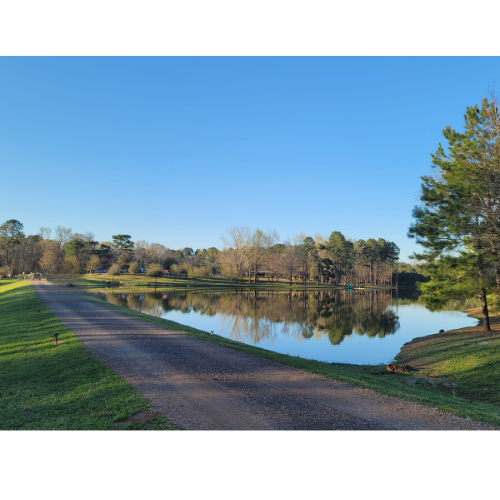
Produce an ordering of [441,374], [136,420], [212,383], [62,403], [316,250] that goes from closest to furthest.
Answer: [136,420] → [62,403] → [212,383] → [441,374] → [316,250]

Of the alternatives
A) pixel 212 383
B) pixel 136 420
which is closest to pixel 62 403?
pixel 136 420

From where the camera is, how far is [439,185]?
17.3 meters

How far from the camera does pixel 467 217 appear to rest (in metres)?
16.0

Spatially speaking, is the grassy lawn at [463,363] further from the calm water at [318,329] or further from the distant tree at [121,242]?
the distant tree at [121,242]

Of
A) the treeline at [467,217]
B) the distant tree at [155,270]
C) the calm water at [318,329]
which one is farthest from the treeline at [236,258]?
the treeline at [467,217]

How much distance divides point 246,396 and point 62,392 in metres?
3.84

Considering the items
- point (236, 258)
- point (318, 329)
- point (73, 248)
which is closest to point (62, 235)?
A: point (73, 248)

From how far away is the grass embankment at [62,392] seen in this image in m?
5.11
